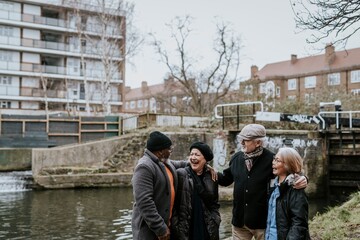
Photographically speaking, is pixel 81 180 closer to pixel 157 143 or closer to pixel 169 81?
pixel 157 143

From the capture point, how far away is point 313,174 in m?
15.5

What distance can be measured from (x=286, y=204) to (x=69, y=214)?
388 inches

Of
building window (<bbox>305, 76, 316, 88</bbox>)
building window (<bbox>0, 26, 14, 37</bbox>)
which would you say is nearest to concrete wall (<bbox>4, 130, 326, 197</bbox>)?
building window (<bbox>0, 26, 14, 37</bbox>)

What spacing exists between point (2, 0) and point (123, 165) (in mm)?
27779

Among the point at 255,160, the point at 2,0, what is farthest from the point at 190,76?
the point at 255,160

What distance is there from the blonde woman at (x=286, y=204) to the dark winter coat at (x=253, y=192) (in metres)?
0.19

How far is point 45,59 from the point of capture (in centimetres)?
4375

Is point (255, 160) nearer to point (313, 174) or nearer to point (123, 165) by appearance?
point (313, 174)

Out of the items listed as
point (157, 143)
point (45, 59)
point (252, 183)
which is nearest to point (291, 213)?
point (252, 183)

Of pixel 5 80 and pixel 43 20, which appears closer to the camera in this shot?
pixel 5 80

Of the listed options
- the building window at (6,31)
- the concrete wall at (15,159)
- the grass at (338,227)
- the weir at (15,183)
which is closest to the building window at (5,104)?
the building window at (6,31)

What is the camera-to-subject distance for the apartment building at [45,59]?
40.3m

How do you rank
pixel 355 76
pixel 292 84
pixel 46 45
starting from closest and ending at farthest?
pixel 46 45 < pixel 355 76 < pixel 292 84

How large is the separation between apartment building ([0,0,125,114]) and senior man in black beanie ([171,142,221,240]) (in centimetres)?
3405
